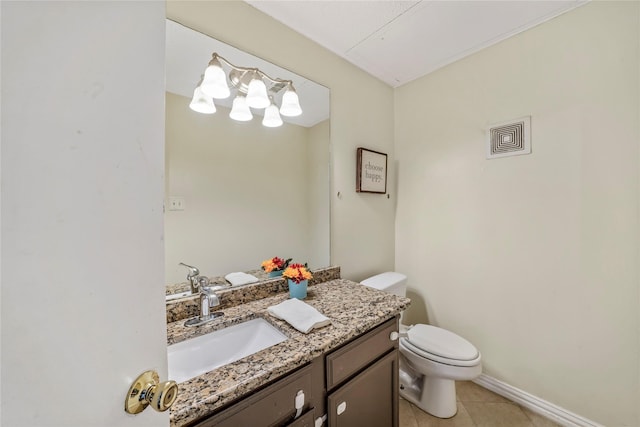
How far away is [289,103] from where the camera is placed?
141 cm

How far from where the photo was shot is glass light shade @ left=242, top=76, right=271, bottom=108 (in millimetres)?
1265

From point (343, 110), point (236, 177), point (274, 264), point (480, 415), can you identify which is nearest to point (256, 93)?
point (236, 177)

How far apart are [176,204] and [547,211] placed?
78.7 inches

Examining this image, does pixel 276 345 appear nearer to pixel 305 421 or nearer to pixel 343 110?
pixel 305 421

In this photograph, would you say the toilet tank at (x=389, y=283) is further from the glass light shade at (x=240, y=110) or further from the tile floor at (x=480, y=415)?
the glass light shade at (x=240, y=110)

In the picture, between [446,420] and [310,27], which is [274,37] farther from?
[446,420]

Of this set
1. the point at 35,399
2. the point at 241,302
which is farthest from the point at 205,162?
the point at 35,399

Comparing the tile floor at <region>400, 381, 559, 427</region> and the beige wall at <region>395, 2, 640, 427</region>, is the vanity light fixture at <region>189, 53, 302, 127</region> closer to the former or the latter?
the beige wall at <region>395, 2, 640, 427</region>

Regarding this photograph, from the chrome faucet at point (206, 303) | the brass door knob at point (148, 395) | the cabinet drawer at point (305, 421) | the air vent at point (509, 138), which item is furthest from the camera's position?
the air vent at point (509, 138)

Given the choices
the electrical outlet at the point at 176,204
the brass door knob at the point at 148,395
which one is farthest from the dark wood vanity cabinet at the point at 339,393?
A: the electrical outlet at the point at 176,204

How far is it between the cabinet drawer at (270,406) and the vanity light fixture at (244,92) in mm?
1162

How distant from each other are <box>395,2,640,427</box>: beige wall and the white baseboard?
0.15 ft

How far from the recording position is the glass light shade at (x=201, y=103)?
1116 millimetres

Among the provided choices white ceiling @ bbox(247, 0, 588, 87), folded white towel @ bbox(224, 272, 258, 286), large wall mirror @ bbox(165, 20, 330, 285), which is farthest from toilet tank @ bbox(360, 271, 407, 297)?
white ceiling @ bbox(247, 0, 588, 87)
